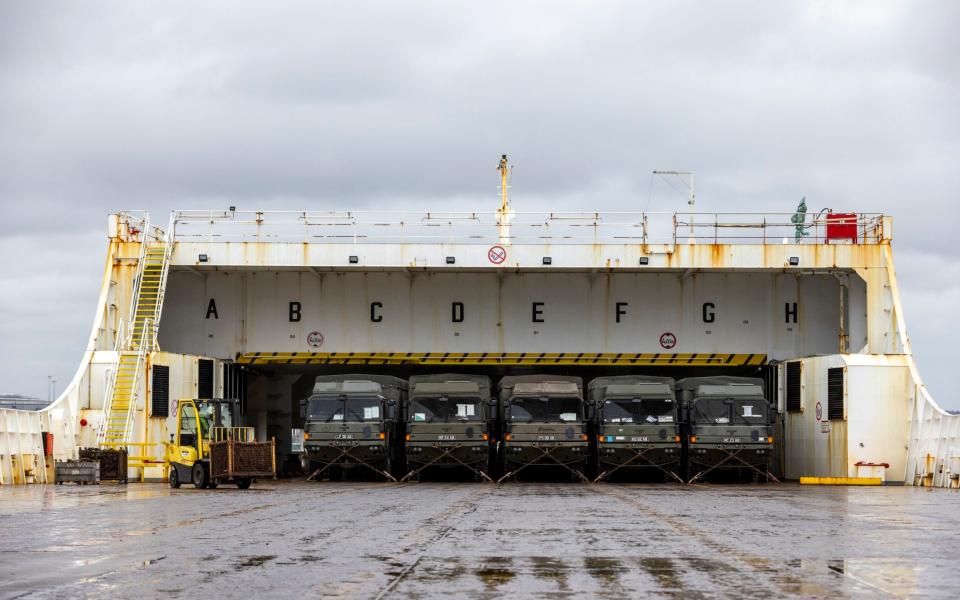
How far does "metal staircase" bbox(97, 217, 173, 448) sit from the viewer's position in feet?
105

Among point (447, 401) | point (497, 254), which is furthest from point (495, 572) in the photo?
point (497, 254)

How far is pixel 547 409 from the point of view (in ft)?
110

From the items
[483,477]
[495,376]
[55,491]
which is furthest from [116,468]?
[495,376]

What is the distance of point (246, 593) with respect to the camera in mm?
9312

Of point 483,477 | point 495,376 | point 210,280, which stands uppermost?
point 210,280

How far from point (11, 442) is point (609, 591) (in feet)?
78.9

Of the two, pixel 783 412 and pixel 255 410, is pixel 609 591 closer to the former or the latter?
pixel 783 412

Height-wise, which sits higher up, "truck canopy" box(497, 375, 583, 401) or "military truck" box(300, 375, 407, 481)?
"truck canopy" box(497, 375, 583, 401)

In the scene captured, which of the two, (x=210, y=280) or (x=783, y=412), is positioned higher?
(x=210, y=280)

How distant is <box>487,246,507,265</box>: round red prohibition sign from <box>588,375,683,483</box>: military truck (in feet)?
15.9

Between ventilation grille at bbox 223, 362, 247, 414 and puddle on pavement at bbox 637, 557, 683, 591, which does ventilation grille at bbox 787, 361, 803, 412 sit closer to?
ventilation grille at bbox 223, 362, 247, 414

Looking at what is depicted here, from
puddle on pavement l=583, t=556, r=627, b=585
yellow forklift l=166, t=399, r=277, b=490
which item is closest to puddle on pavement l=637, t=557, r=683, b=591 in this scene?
puddle on pavement l=583, t=556, r=627, b=585

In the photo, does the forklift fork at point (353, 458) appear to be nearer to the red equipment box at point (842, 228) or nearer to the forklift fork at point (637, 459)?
the forklift fork at point (637, 459)

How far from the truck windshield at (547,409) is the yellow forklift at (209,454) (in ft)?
24.1
